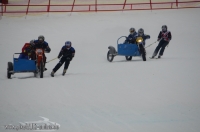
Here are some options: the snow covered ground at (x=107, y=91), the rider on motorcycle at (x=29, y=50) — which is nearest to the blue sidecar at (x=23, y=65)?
the snow covered ground at (x=107, y=91)

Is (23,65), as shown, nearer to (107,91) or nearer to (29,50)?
(29,50)

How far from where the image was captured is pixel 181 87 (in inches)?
526

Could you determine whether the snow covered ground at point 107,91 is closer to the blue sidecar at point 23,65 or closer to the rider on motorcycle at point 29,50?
the blue sidecar at point 23,65

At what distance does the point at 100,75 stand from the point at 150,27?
543 inches

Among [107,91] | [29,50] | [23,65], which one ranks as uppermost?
[29,50]

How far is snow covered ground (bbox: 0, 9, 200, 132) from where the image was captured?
9.73m

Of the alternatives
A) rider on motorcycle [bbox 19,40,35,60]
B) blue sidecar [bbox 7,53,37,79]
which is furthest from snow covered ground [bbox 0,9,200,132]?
rider on motorcycle [bbox 19,40,35,60]

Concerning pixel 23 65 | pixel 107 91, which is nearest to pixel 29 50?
pixel 23 65

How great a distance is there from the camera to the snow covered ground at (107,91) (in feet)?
31.9

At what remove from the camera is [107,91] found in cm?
1296

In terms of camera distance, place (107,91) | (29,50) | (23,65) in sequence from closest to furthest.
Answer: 1. (107,91)
2. (23,65)
3. (29,50)

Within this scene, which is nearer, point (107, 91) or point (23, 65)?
point (107, 91)

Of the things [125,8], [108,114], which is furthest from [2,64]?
[125,8]

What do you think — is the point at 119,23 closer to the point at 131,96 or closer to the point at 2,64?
the point at 2,64
